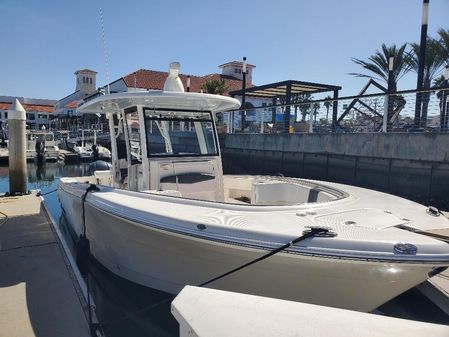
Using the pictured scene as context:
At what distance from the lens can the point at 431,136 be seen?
22.7ft

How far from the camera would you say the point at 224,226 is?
3156 mm

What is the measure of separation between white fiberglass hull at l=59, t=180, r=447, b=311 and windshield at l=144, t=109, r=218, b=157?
1.42 m

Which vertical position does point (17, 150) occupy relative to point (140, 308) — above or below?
above

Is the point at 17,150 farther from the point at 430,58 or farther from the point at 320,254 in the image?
the point at 430,58

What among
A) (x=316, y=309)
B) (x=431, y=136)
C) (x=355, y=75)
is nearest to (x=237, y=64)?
(x=355, y=75)

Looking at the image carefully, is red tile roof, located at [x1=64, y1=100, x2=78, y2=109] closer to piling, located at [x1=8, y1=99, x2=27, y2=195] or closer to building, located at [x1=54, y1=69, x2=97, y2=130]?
building, located at [x1=54, y1=69, x2=97, y2=130]

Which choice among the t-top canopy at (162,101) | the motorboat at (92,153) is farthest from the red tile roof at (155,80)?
the t-top canopy at (162,101)

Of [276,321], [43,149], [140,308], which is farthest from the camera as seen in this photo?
[43,149]

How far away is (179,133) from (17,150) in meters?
5.46

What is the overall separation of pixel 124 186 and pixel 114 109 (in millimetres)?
1269

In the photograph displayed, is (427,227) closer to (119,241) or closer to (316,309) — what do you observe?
(316,309)

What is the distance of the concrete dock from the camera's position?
3.02 metres

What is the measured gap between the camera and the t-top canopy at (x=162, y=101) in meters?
4.93

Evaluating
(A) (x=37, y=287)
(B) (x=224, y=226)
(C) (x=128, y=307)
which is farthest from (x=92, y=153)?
(B) (x=224, y=226)
